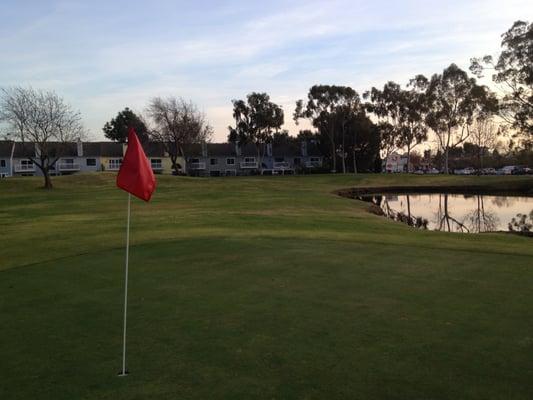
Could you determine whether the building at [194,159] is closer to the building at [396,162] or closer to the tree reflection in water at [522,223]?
the building at [396,162]

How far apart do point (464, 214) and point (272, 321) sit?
1438 inches

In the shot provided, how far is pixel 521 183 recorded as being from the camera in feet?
230

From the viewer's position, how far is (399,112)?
A: 101 metres

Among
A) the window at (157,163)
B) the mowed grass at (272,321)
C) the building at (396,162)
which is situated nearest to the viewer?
the mowed grass at (272,321)

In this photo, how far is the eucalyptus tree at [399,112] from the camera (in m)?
98.4

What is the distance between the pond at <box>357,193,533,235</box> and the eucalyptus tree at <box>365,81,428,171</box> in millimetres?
45330

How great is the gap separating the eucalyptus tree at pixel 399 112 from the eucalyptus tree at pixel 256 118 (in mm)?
18560

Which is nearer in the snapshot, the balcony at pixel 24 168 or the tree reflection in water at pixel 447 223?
the tree reflection in water at pixel 447 223

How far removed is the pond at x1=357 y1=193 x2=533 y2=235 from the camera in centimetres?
3297

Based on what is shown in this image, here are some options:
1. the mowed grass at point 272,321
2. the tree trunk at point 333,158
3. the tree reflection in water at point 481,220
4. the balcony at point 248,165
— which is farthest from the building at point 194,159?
the mowed grass at point 272,321

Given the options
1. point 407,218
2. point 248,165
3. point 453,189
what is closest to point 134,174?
point 407,218

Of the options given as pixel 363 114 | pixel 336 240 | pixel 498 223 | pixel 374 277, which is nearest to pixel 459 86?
pixel 363 114

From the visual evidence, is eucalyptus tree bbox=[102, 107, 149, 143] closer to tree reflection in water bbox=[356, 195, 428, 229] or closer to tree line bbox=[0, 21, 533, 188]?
tree line bbox=[0, 21, 533, 188]

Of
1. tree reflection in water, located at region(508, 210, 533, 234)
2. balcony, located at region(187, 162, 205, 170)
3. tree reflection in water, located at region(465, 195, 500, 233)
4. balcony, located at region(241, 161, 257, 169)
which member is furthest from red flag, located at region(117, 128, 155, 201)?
balcony, located at region(241, 161, 257, 169)
